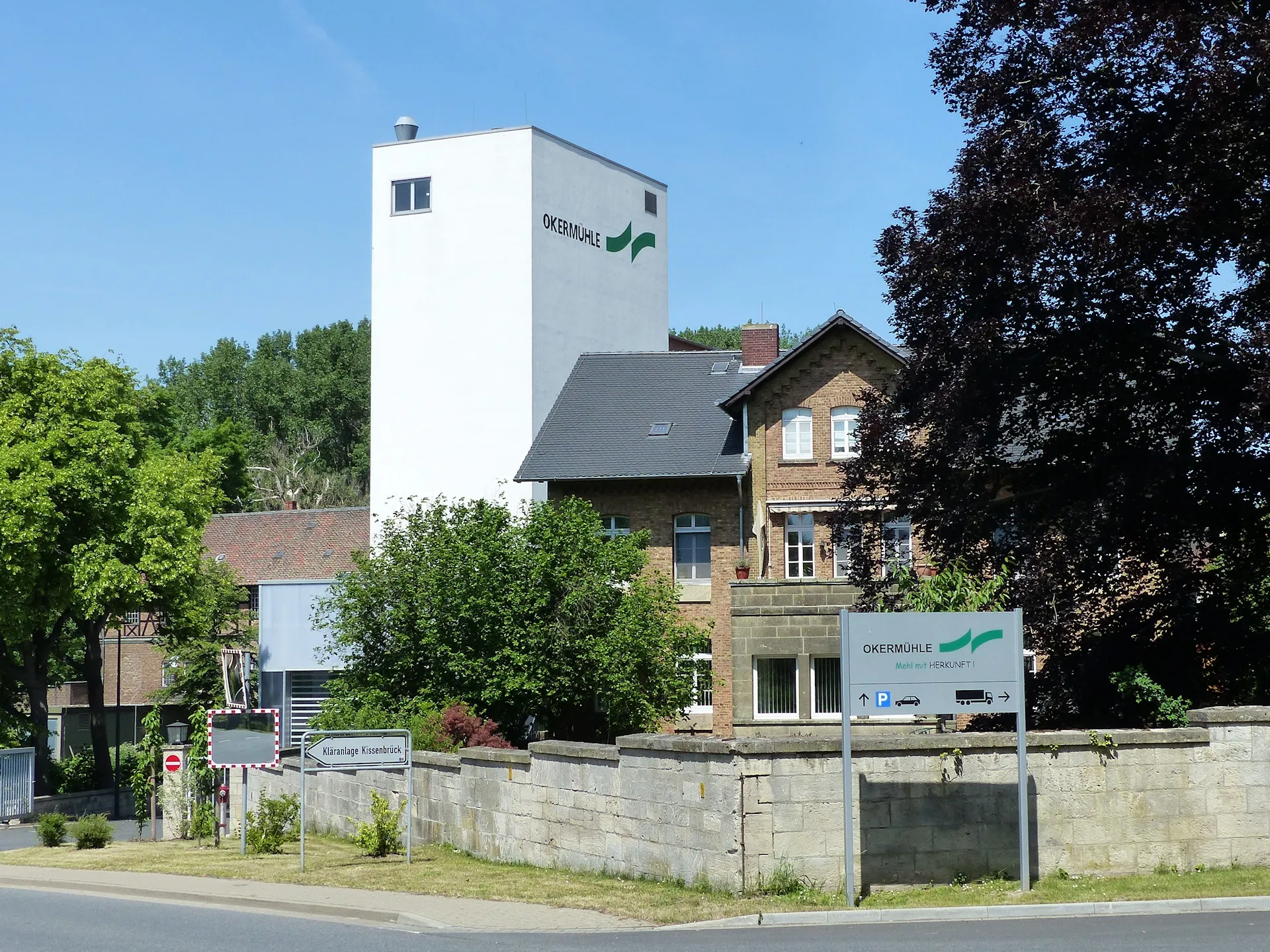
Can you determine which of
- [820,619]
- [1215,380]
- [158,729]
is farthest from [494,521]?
[1215,380]

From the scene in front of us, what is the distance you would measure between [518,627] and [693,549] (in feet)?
36.0

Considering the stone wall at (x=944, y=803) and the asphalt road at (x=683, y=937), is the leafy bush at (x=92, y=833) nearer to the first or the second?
the asphalt road at (x=683, y=937)

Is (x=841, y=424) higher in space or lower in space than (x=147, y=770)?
higher

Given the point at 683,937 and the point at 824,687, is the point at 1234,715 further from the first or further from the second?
the point at 824,687

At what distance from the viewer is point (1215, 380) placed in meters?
21.3

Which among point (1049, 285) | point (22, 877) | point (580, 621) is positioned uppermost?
point (1049, 285)

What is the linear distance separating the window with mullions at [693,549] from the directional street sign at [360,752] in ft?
69.2

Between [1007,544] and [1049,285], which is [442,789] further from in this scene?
[1049,285]

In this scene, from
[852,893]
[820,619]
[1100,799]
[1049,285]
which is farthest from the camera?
[820,619]

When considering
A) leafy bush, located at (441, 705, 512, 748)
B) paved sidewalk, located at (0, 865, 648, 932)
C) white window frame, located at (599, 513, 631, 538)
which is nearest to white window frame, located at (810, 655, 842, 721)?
white window frame, located at (599, 513, 631, 538)

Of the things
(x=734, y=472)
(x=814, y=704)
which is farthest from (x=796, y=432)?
(x=814, y=704)

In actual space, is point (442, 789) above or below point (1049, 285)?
below

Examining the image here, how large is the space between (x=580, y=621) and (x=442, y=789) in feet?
31.7

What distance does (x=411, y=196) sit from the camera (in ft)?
158
